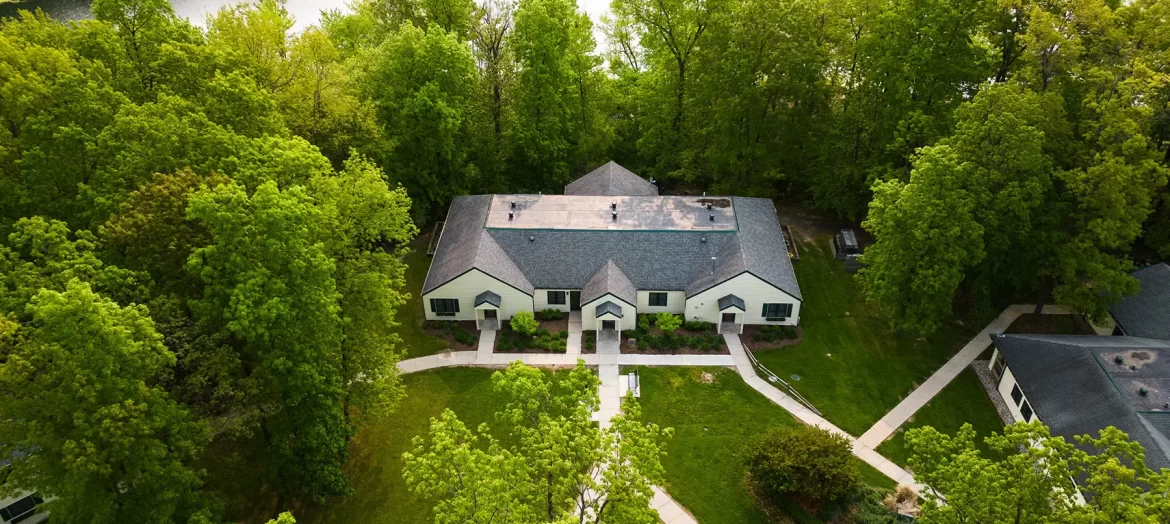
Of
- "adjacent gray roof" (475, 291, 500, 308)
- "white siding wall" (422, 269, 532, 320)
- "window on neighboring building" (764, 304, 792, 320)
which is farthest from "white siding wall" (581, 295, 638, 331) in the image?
"window on neighboring building" (764, 304, 792, 320)

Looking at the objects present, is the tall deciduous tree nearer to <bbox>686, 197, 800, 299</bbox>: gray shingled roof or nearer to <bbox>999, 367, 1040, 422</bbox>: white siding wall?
<bbox>686, 197, 800, 299</bbox>: gray shingled roof

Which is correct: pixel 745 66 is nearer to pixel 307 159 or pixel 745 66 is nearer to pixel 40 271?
pixel 307 159

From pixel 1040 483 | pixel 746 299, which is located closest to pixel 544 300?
pixel 746 299

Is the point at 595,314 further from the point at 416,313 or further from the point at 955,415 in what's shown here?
the point at 955,415

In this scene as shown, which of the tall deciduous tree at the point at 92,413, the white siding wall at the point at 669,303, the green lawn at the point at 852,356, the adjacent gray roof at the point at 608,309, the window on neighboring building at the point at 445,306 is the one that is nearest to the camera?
the tall deciduous tree at the point at 92,413

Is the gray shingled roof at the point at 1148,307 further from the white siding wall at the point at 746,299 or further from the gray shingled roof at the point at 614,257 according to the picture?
A: the gray shingled roof at the point at 614,257

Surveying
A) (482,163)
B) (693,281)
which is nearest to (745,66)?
(693,281)

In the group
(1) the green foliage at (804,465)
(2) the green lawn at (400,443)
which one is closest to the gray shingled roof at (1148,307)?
(1) the green foliage at (804,465)

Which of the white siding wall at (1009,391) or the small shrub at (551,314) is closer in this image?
the white siding wall at (1009,391)
